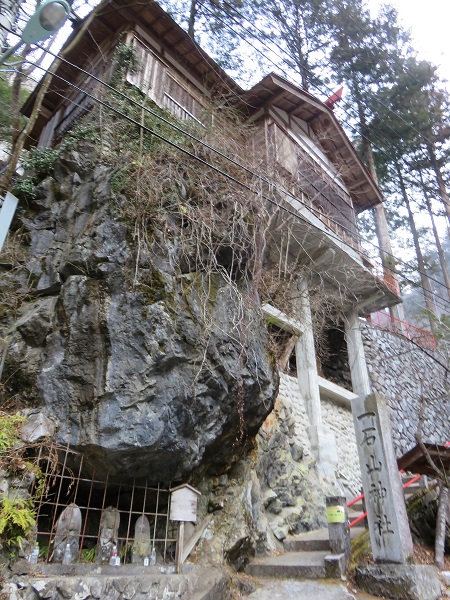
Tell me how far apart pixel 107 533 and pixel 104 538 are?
69 millimetres

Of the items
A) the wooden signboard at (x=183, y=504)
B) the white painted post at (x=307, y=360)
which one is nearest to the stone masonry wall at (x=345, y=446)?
the white painted post at (x=307, y=360)

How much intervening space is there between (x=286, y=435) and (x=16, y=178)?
25.3ft

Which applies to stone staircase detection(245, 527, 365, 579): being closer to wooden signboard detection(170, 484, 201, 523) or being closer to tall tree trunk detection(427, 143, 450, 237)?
wooden signboard detection(170, 484, 201, 523)

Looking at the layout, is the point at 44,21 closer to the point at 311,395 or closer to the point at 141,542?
the point at 141,542

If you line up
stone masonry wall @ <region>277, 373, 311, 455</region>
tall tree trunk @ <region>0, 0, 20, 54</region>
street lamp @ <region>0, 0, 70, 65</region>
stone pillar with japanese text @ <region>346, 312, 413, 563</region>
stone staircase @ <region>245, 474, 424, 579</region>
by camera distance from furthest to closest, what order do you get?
stone masonry wall @ <region>277, 373, 311, 455</region>, stone staircase @ <region>245, 474, 424, 579</region>, stone pillar with japanese text @ <region>346, 312, 413, 563</region>, tall tree trunk @ <region>0, 0, 20, 54</region>, street lamp @ <region>0, 0, 70, 65</region>

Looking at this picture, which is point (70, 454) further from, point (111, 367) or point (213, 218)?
point (213, 218)

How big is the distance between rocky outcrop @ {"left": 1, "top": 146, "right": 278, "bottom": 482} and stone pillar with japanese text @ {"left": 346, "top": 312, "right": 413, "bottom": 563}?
61.2 inches

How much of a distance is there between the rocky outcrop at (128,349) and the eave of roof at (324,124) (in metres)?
6.53

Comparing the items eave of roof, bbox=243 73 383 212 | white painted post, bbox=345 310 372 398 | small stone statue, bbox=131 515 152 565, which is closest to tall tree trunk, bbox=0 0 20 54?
small stone statue, bbox=131 515 152 565

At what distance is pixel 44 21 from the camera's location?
11.7ft

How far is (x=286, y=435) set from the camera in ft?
30.5

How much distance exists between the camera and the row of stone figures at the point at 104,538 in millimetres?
4844

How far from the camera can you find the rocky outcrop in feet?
17.3

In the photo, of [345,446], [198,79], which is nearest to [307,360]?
[345,446]
